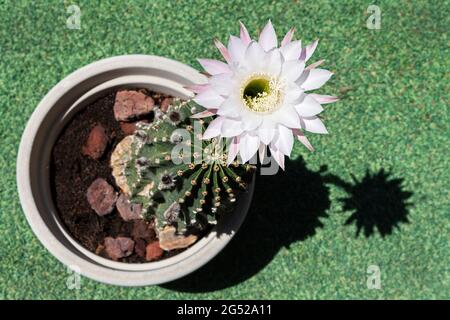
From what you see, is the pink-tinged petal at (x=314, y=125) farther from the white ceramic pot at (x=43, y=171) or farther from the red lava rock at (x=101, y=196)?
the red lava rock at (x=101, y=196)

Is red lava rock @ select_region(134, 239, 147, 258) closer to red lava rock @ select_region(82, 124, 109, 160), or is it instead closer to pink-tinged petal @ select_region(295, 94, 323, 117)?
red lava rock @ select_region(82, 124, 109, 160)

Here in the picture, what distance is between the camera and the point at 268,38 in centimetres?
174

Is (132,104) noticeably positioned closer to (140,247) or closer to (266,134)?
(140,247)

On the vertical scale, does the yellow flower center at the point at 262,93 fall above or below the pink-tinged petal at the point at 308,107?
above

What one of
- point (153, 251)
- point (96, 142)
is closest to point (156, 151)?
point (96, 142)

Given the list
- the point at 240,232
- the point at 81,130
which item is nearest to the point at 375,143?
the point at 240,232

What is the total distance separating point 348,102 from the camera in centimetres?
323

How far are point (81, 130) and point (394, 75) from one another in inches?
69.8

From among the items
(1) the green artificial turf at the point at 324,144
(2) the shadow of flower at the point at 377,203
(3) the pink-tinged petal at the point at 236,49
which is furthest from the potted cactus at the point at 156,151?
(2) the shadow of flower at the point at 377,203

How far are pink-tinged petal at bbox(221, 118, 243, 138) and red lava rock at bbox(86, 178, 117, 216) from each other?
3.99 ft

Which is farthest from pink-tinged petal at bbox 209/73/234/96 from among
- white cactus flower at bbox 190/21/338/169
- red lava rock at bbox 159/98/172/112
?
red lava rock at bbox 159/98/172/112

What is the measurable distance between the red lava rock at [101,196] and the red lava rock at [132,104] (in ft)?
1.16

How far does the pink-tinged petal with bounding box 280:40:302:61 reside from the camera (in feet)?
5.67

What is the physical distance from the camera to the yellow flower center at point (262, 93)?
1.78m
